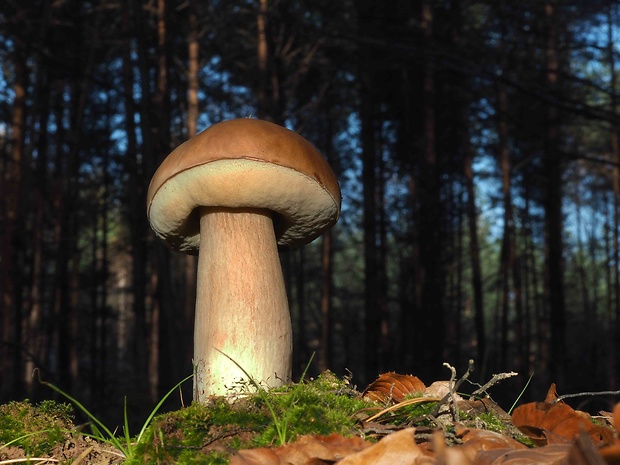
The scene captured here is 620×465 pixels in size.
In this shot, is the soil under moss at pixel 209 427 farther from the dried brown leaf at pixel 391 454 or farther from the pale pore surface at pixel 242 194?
the pale pore surface at pixel 242 194

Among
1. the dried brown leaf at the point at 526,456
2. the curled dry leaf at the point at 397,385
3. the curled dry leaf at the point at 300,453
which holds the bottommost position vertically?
the curled dry leaf at the point at 397,385

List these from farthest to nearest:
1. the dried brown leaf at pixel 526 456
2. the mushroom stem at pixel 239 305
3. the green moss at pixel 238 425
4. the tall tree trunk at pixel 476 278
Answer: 1. the tall tree trunk at pixel 476 278
2. the mushroom stem at pixel 239 305
3. the green moss at pixel 238 425
4. the dried brown leaf at pixel 526 456

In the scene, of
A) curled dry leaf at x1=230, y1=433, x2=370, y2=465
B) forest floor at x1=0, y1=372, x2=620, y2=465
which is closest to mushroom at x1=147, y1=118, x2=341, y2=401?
forest floor at x1=0, y1=372, x2=620, y2=465

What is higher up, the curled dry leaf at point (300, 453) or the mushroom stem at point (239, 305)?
the mushroom stem at point (239, 305)

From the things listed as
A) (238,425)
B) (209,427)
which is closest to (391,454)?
(238,425)

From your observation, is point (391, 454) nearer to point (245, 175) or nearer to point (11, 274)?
point (245, 175)

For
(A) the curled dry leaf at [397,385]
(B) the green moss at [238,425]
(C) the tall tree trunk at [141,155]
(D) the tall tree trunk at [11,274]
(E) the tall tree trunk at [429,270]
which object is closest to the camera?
(B) the green moss at [238,425]

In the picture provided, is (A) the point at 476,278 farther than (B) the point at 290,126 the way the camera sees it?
Yes

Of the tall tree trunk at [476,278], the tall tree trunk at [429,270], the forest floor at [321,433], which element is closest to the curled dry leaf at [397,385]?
the forest floor at [321,433]
